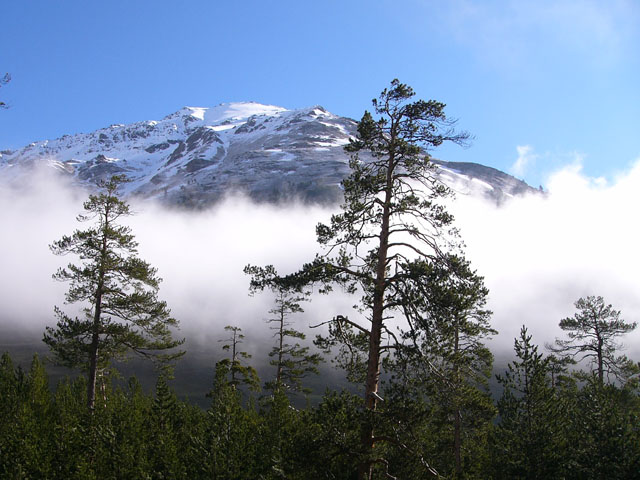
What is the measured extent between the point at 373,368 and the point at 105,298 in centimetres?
1690

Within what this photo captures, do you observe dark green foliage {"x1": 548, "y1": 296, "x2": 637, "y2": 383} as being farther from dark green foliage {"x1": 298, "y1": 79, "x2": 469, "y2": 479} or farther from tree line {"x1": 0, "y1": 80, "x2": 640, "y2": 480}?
dark green foliage {"x1": 298, "y1": 79, "x2": 469, "y2": 479}

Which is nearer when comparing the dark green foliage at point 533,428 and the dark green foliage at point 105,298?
the dark green foliage at point 533,428

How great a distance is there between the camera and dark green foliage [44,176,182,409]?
22625 mm

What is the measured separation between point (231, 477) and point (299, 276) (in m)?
12.3

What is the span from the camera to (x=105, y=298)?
2312 centimetres

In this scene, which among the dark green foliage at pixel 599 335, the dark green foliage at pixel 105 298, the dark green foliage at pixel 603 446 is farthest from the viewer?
the dark green foliage at pixel 599 335

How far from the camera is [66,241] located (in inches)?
881

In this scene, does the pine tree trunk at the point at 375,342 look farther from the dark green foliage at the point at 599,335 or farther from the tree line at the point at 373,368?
the dark green foliage at the point at 599,335

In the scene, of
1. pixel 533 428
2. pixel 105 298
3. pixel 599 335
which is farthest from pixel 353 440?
pixel 599 335

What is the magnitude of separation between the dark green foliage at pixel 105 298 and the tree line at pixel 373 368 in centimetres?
8

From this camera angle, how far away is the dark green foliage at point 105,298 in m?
22.6

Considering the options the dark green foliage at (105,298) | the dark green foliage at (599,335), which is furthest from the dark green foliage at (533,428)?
the dark green foliage at (105,298)

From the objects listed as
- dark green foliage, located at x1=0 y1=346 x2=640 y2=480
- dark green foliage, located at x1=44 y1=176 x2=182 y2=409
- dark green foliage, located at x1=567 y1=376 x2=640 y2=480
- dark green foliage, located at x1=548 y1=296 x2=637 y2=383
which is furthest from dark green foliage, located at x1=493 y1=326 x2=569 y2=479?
dark green foliage, located at x1=44 y1=176 x2=182 y2=409

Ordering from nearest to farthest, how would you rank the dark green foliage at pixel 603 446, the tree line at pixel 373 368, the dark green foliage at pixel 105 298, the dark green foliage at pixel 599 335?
the tree line at pixel 373 368, the dark green foliage at pixel 603 446, the dark green foliage at pixel 105 298, the dark green foliage at pixel 599 335
